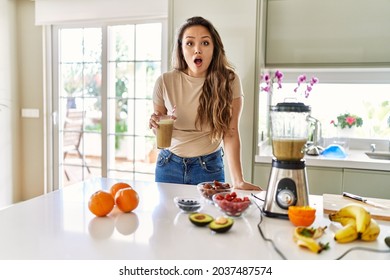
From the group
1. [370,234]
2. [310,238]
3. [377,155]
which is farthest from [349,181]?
[310,238]

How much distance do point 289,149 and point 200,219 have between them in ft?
1.13

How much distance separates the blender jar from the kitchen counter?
213 mm

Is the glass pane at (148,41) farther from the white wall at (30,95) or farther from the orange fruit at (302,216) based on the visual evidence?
the orange fruit at (302,216)

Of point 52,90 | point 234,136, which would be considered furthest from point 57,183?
point 234,136

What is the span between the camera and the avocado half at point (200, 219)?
3.29 ft

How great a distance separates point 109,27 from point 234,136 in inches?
89.5

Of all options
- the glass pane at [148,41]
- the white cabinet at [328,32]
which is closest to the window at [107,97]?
the glass pane at [148,41]

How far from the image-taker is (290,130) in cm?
117

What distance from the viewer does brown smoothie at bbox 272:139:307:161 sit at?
1.07 m

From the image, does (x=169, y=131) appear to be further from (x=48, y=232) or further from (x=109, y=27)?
(x=109, y=27)

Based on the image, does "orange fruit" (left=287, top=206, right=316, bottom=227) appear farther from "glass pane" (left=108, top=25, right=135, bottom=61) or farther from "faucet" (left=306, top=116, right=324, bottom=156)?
"glass pane" (left=108, top=25, right=135, bottom=61)

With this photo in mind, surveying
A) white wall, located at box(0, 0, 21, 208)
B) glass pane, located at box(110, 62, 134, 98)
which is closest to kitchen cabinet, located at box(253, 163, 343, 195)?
glass pane, located at box(110, 62, 134, 98)

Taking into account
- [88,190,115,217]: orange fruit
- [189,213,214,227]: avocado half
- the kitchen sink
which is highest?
[88,190,115,217]: orange fruit

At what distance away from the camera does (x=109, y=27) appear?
3445 mm
